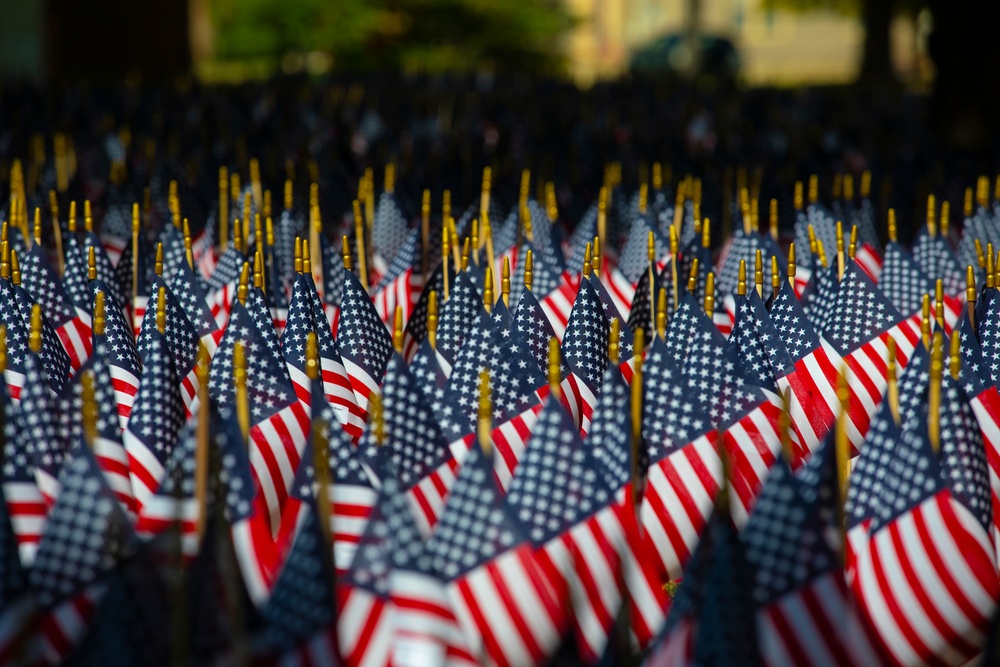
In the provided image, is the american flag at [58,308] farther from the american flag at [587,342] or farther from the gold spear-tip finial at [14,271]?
the american flag at [587,342]

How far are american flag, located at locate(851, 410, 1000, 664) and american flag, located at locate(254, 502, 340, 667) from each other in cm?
199

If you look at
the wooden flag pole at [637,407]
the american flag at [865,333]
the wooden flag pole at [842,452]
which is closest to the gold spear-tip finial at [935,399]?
the wooden flag pole at [842,452]

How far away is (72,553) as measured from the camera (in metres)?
4.61

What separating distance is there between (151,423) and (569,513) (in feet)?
6.61

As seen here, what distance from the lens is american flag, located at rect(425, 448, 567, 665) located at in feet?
15.6

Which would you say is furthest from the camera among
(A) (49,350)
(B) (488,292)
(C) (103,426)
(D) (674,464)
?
(B) (488,292)

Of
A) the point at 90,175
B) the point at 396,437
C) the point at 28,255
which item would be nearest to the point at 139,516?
the point at 396,437

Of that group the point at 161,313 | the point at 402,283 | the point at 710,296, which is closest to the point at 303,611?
the point at 161,313

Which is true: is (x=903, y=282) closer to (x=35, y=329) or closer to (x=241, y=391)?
(x=241, y=391)

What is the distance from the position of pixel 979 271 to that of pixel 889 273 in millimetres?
1007

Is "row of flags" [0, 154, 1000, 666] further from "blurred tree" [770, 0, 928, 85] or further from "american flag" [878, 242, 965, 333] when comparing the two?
"blurred tree" [770, 0, 928, 85]

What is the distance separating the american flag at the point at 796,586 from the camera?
449 cm

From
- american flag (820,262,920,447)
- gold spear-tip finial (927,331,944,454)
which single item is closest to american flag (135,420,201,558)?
gold spear-tip finial (927,331,944,454)

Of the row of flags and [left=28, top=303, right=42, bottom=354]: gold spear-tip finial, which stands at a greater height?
[left=28, top=303, right=42, bottom=354]: gold spear-tip finial
